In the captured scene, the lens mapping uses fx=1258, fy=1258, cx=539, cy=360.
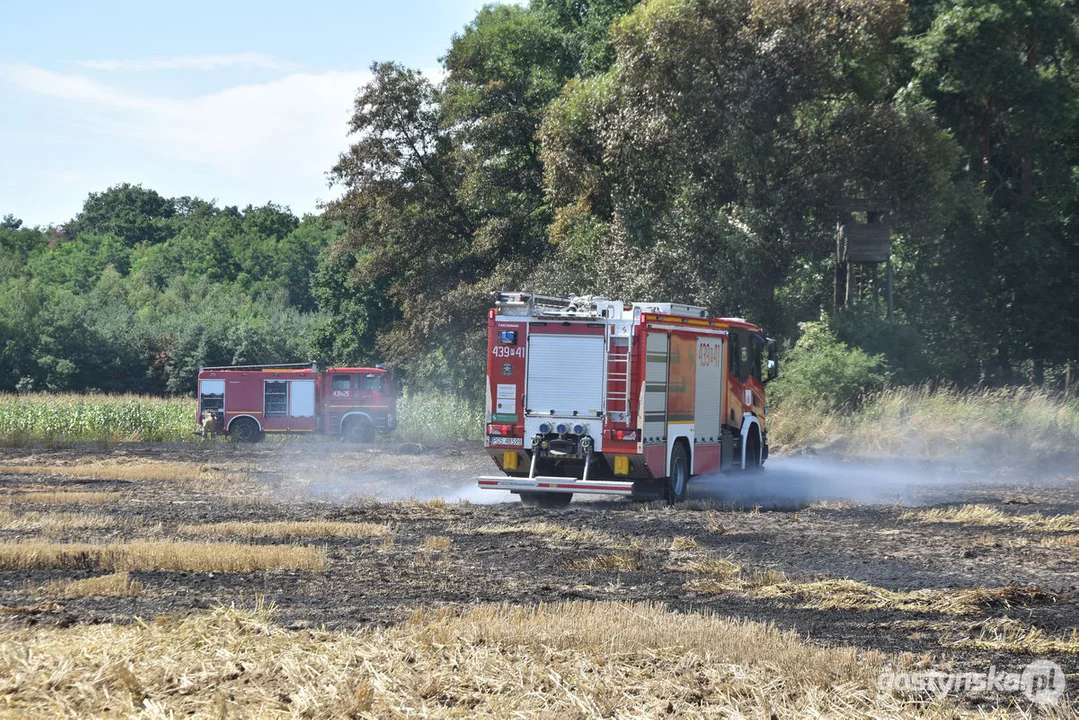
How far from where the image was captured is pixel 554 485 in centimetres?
1858

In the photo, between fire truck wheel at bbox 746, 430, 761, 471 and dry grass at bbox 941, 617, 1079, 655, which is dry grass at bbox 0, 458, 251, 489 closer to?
fire truck wheel at bbox 746, 430, 761, 471

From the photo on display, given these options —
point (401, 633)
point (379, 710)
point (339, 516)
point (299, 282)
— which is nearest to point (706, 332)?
point (339, 516)

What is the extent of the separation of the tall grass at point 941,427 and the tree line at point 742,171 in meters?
2.12

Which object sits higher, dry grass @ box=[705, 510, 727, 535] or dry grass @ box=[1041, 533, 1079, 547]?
dry grass @ box=[1041, 533, 1079, 547]

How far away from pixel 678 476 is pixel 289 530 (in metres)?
7.02

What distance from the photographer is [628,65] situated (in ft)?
114

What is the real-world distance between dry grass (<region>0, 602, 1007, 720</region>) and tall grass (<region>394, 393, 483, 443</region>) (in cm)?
3396

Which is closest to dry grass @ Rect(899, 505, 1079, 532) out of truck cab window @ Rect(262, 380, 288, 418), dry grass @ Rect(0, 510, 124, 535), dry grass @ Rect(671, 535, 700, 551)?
dry grass @ Rect(671, 535, 700, 551)

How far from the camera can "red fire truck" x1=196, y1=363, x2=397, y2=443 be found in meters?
41.1

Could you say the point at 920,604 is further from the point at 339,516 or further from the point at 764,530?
the point at 339,516

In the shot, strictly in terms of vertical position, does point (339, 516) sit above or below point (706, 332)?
below

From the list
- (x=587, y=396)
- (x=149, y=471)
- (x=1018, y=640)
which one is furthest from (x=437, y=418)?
(x=1018, y=640)

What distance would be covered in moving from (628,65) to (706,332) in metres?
15.8

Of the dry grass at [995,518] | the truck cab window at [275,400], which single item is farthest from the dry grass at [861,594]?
the truck cab window at [275,400]
